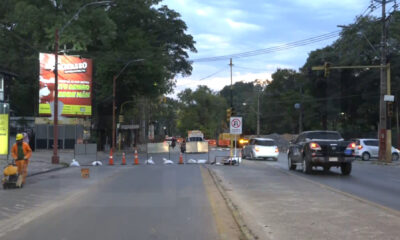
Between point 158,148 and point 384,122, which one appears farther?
point 158,148

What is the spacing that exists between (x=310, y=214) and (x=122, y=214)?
3.91 metres

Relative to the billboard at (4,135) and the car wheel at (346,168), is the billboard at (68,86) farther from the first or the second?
the car wheel at (346,168)

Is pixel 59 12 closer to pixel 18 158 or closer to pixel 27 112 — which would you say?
pixel 27 112

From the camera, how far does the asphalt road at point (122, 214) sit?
7.93 metres

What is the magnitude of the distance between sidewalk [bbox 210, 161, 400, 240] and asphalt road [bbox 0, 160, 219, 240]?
3.10 feet

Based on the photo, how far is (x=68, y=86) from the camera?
35.9 meters

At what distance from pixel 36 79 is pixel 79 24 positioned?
11.7 metres

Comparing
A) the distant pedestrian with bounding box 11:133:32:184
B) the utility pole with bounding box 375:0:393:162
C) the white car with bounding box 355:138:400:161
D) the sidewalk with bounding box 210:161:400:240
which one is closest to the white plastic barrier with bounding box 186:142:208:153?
the white car with bounding box 355:138:400:161

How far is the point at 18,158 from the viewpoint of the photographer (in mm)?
14711

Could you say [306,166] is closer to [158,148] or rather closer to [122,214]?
[122,214]

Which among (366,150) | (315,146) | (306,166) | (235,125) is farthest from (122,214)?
(366,150)

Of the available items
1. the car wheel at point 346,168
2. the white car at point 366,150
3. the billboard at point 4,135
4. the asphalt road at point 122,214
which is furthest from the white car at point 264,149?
the asphalt road at point 122,214

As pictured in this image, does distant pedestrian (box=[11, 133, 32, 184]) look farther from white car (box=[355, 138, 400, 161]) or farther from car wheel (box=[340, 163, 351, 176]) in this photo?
white car (box=[355, 138, 400, 161])

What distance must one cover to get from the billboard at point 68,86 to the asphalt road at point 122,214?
2108cm
